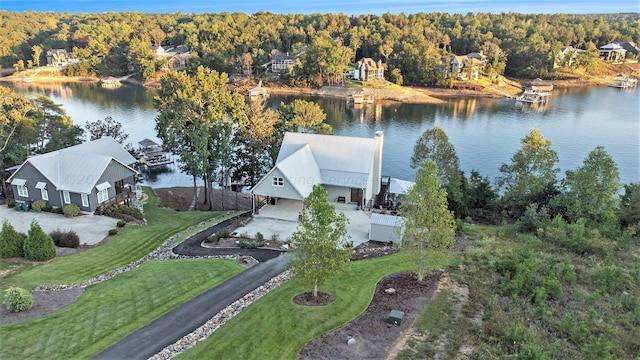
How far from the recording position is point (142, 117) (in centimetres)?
7200

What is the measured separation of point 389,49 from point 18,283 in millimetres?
95687

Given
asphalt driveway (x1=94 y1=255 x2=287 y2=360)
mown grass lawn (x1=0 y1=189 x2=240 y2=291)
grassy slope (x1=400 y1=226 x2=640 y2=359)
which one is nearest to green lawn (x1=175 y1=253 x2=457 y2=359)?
asphalt driveway (x1=94 y1=255 x2=287 y2=360)

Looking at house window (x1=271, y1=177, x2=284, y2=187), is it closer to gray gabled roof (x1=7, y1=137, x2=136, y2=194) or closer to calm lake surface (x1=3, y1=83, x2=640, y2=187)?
gray gabled roof (x1=7, y1=137, x2=136, y2=194)

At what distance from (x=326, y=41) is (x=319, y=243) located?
292 ft

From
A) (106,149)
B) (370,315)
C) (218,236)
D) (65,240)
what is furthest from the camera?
Answer: (106,149)

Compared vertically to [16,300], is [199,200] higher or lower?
lower

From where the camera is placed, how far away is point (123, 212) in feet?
96.7

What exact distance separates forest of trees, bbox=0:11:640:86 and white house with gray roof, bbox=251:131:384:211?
6561cm

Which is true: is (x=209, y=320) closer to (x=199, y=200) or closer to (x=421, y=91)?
(x=199, y=200)

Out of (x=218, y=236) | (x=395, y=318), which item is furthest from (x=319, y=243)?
(x=218, y=236)

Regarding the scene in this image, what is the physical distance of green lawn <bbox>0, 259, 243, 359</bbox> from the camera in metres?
13.2

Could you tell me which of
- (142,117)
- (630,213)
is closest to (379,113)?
(142,117)

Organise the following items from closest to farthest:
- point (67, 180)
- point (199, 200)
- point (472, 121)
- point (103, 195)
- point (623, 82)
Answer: point (67, 180) → point (103, 195) → point (199, 200) → point (472, 121) → point (623, 82)

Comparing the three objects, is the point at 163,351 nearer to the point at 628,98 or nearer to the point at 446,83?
→ the point at 446,83
